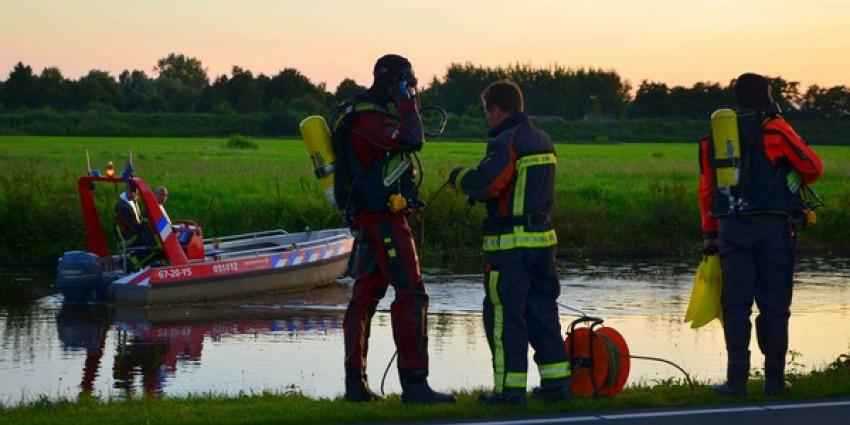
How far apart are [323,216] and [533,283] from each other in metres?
16.1

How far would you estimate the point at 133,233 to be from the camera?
1742cm

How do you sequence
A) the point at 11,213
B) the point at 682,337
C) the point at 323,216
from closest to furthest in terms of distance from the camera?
1. the point at 682,337
2. the point at 11,213
3. the point at 323,216

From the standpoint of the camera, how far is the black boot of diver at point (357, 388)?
9.14m

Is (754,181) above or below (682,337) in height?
above

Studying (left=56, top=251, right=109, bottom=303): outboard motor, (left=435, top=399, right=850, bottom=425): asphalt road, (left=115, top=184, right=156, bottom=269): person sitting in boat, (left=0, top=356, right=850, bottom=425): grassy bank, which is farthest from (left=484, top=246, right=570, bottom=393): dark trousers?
(left=115, top=184, right=156, bottom=269): person sitting in boat

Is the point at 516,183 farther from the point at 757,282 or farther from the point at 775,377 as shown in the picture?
the point at 775,377

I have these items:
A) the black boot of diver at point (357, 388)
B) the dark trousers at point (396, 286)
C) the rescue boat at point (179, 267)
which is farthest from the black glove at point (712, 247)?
the rescue boat at point (179, 267)

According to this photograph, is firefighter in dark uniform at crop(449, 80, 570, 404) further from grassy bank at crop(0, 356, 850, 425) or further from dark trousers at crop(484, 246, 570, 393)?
grassy bank at crop(0, 356, 850, 425)

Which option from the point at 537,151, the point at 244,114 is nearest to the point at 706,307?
the point at 537,151

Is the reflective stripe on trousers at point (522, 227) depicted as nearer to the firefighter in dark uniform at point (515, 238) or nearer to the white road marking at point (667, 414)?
the firefighter in dark uniform at point (515, 238)

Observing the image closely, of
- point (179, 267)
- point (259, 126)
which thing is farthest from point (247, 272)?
point (259, 126)

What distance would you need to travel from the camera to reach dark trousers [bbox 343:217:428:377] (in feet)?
29.4

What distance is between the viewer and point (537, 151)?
28.5 feet

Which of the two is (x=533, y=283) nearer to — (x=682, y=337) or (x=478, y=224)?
(x=682, y=337)
